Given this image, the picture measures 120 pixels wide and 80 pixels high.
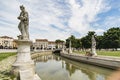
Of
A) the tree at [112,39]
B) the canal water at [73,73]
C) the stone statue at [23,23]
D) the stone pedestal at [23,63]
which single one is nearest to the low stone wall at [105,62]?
the canal water at [73,73]

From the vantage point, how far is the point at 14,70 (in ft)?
31.3

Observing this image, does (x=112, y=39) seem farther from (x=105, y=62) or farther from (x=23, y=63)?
(x=23, y=63)

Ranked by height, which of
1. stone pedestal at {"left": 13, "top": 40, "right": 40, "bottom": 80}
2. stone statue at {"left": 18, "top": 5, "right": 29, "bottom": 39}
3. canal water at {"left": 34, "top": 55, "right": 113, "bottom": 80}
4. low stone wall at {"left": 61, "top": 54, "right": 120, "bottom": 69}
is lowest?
canal water at {"left": 34, "top": 55, "right": 113, "bottom": 80}

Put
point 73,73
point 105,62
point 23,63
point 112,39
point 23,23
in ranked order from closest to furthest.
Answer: point 23,63, point 23,23, point 73,73, point 105,62, point 112,39

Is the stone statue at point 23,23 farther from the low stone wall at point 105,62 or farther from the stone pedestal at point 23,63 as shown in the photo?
the low stone wall at point 105,62

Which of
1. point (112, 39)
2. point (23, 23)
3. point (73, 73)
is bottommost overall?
point (73, 73)

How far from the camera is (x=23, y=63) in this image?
9867mm

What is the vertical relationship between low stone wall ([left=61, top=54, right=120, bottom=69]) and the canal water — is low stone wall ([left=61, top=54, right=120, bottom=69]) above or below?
above

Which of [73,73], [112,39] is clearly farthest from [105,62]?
[112,39]

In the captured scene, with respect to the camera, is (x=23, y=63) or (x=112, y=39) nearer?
(x=23, y=63)

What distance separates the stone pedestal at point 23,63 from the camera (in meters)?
9.09

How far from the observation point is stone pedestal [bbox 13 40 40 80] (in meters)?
9.09

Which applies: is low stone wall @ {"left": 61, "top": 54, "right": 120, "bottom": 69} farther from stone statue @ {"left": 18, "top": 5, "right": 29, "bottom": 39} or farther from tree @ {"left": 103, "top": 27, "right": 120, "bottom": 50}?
tree @ {"left": 103, "top": 27, "right": 120, "bottom": 50}

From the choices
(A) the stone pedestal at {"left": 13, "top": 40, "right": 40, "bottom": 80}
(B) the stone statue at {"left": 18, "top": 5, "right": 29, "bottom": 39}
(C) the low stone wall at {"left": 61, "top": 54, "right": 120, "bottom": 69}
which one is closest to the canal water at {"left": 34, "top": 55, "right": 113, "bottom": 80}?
(C) the low stone wall at {"left": 61, "top": 54, "right": 120, "bottom": 69}
